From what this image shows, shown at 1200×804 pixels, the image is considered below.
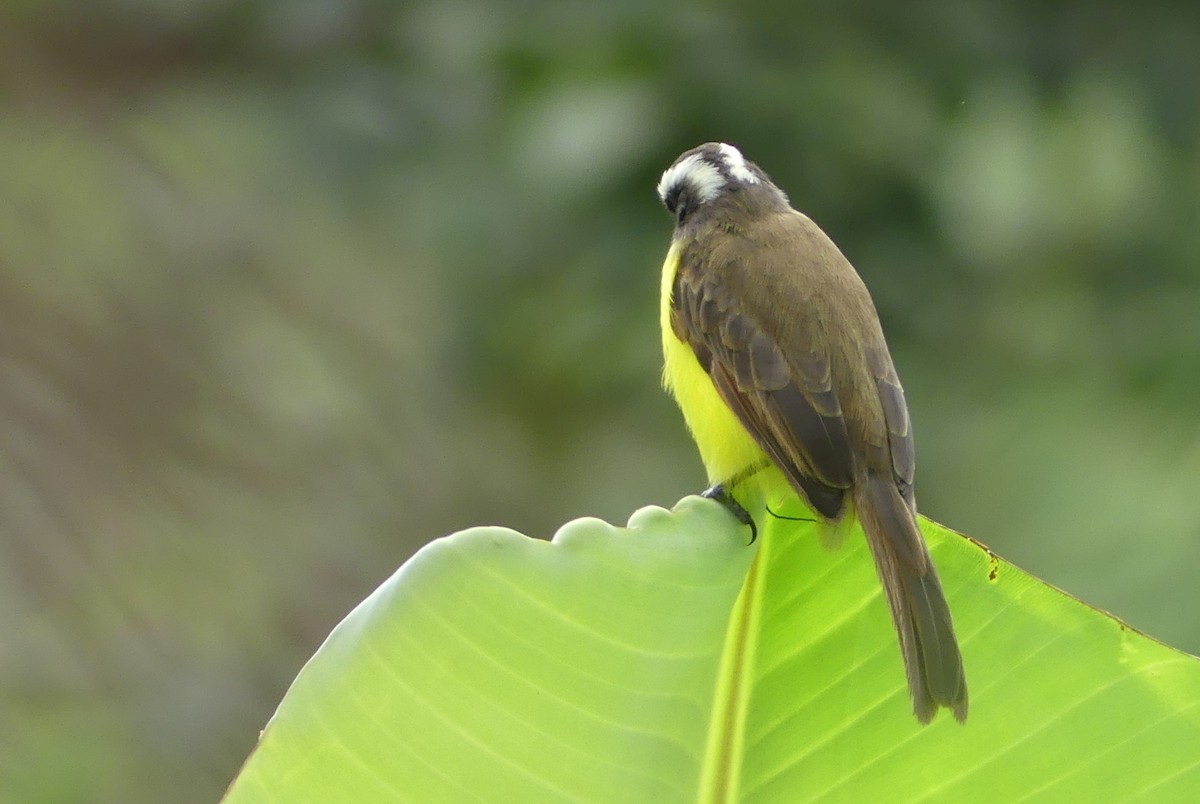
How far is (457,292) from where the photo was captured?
19.0 feet

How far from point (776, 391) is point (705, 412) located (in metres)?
0.27

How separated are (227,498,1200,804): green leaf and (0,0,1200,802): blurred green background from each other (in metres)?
2.34

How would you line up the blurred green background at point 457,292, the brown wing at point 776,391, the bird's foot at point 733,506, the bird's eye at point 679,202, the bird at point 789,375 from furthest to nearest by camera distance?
the blurred green background at point 457,292 → the bird's eye at point 679,202 → the brown wing at point 776,391 → the bird at point 789,375 → the bird's foot at point 733,506

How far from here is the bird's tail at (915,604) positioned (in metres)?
1.74

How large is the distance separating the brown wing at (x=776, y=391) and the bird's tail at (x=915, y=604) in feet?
0.24

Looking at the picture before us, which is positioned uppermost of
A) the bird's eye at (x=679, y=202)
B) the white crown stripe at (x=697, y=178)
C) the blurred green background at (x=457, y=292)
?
the white crown stripe at (x=697, y=178)

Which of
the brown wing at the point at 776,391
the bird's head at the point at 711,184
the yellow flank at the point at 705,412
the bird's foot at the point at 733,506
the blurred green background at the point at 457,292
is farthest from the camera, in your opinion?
the blurred green background at the point at 457,292

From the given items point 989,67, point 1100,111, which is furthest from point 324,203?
point 1100,111

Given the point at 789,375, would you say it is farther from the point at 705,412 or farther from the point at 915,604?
the point at 915,604

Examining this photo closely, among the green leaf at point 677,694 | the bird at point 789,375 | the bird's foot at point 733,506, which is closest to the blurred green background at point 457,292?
the bird at point 789,375

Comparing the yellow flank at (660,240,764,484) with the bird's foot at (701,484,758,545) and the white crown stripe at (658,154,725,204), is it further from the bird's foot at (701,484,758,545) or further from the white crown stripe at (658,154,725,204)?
the white crown stripe at (658,154,725,204)

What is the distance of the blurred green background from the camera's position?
457 centimetres

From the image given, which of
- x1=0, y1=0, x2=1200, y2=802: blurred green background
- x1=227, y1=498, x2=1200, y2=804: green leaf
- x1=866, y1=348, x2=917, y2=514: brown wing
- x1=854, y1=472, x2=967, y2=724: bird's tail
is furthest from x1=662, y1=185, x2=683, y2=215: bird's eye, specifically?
x1=227, y1=498, x2=1200, y2=804: green leaf

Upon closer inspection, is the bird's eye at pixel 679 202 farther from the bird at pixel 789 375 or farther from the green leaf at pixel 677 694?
the green leaf at pixel 677 694
